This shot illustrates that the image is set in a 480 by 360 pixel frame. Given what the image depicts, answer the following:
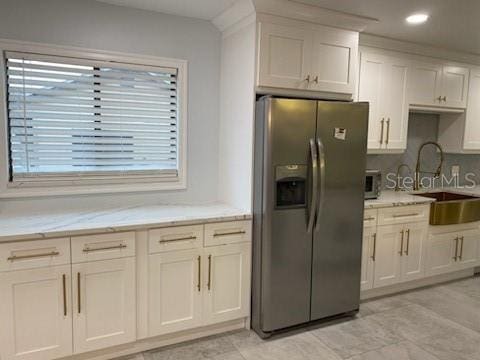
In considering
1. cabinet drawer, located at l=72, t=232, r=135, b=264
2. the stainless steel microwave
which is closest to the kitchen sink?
the stainless steel microwave

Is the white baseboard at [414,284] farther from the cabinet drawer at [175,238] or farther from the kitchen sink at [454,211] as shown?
the cabinet drawer at [175,238]

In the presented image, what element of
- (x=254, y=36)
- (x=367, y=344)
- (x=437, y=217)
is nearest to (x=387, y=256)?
(x=437, y=217)

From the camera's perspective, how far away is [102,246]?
7.42 ft

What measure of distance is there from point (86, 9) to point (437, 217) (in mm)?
3500

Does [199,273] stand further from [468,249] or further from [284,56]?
[468,249]

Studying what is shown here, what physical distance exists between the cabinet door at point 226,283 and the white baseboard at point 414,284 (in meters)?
1.26

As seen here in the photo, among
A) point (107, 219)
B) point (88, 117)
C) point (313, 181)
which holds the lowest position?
point (107, 219)

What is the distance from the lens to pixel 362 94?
3.40 m

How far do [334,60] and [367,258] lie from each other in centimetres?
172

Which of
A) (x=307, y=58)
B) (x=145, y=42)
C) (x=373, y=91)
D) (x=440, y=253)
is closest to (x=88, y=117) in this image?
(x=145, y=42)

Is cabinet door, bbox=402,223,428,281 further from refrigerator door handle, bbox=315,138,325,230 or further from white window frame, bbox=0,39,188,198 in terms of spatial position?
white window frame, bbox=0,39,188,198

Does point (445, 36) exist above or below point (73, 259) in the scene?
above

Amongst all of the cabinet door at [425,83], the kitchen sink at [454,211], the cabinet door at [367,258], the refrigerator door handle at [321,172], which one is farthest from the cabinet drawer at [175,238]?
the cabinet door at [425,83]

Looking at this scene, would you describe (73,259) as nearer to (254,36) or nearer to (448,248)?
(254,36)
